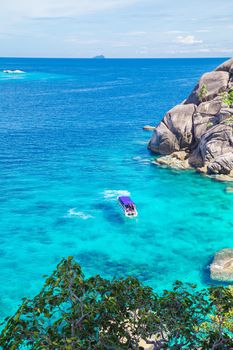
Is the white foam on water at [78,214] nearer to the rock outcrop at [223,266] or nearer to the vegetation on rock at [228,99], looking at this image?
the rock outcrop at [223,266]

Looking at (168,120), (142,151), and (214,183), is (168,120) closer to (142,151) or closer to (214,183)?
(142,151)

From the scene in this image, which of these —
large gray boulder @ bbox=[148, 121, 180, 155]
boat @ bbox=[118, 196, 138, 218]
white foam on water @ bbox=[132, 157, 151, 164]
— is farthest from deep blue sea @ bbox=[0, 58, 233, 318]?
large gray boulder @ bbox=[148, 121, 180, 155]

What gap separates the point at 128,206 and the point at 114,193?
8.22 m

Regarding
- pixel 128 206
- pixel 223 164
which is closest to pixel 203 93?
pixel 223 164

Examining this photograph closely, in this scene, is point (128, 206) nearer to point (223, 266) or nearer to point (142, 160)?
point (223, 266)

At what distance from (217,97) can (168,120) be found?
10.4 m

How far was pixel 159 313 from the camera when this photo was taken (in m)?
15.2

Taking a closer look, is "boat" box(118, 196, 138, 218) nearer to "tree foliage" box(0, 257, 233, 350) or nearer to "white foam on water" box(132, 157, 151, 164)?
"white foam on water" box(132, 157, 151, 164)

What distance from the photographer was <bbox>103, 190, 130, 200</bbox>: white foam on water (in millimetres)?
58812

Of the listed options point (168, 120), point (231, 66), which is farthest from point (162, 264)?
point (231, 66)

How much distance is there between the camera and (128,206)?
52500 millimetres

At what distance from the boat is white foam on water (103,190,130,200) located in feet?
13.9

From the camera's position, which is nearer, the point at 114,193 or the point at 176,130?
the point at 114,193

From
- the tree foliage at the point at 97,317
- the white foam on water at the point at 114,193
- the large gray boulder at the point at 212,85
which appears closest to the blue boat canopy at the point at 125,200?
the white foam on water at the point at 114,193
